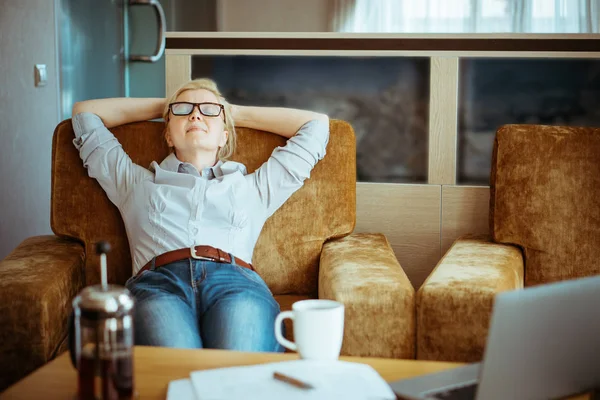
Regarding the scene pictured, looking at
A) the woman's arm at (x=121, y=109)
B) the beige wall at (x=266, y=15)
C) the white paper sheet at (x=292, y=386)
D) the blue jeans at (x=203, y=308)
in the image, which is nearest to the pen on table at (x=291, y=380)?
the white paper sheet at (x=292, y=386)

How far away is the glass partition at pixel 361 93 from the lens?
7.95 feet

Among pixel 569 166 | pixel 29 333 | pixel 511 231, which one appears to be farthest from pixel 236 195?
pixel 569 166

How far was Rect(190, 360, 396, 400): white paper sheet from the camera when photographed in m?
1.02

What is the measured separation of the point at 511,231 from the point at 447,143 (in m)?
0.46

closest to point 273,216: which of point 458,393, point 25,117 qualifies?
point 458,393

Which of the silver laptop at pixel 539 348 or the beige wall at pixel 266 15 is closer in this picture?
the silver laptop at pixel 539 348

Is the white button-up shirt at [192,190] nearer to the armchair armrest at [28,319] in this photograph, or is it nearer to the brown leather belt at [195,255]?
the brown leather belt at [195,255]

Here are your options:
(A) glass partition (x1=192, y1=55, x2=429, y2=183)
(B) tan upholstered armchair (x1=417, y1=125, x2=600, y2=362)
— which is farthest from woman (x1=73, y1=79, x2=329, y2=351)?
(B) tan upholstered armchair (x1=417, y1=125, x2=600, y2=362)

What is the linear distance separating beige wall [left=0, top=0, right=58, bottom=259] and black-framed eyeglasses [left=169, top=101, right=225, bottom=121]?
4.21ft

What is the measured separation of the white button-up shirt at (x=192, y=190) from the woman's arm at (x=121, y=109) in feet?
0.12

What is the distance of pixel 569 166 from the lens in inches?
79.9

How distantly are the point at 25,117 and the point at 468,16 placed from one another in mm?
3220

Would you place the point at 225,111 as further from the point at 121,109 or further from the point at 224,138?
the point at 121,109

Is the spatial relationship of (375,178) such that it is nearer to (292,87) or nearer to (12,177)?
(292,87)
